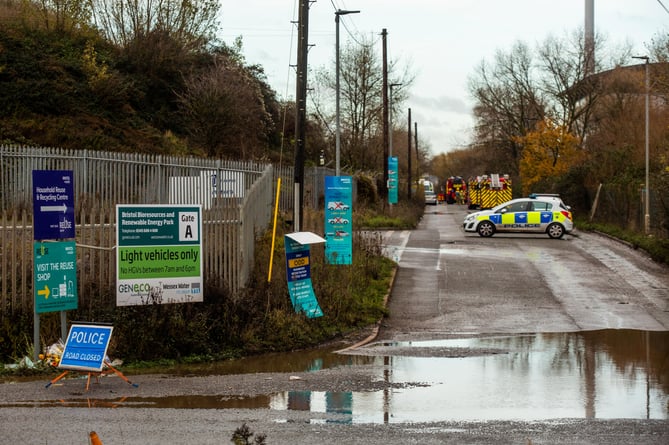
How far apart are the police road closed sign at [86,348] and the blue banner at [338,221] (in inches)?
393

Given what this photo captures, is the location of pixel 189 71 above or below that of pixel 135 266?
above

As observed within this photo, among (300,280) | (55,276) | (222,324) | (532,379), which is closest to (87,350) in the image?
(55,276)

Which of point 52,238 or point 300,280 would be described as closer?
point 52,238

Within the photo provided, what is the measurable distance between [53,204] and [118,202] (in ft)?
37.7

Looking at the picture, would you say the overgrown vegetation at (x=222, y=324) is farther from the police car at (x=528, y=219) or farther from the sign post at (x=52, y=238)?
the police car at (x=528, y=219)

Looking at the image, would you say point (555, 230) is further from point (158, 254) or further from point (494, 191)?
point (494, 191)

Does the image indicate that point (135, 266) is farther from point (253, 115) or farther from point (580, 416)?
point (253, 115)

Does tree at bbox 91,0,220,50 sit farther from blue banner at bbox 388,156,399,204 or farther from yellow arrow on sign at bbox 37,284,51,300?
yellow arrow on sign at bbox 37,284,51,300

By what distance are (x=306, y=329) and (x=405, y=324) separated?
300cm

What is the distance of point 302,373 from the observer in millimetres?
11695

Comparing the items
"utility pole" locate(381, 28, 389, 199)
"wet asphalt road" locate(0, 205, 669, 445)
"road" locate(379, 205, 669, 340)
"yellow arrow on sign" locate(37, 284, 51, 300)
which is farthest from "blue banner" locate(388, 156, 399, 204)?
"yellow arrow on sign" locate(37, 284, 51, 300)

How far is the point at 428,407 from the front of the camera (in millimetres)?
9602

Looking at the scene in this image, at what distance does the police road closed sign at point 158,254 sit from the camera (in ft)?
41.2

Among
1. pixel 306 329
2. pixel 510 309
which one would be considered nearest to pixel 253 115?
pixel 510 309
